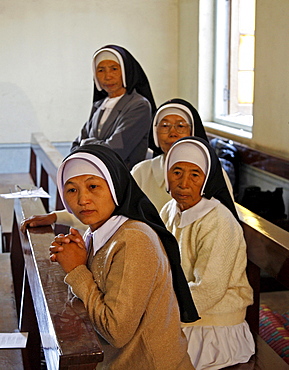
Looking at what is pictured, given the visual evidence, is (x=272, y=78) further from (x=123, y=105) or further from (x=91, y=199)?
(x=91, y=199)

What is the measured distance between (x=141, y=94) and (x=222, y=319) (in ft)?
7.24

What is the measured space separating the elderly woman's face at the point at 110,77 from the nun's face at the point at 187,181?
1.65 metres

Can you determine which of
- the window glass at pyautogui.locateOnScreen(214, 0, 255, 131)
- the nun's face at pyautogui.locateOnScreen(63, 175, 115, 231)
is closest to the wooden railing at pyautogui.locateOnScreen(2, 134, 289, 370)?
the nun's face at pyautogui.locateOnScreen(63, 175, 115, 231)

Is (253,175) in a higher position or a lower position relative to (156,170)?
lower

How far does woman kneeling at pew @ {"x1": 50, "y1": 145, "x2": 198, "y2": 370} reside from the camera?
5.95 ft

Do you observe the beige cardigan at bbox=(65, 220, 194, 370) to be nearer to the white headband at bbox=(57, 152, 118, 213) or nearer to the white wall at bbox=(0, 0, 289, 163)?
the white headband at bbox=(57, 152, 118, 213)

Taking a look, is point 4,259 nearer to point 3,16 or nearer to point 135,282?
point 135,282

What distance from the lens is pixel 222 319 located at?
8.44 ft

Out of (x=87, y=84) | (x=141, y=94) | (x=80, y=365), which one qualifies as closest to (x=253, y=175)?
(x=141, y=94)

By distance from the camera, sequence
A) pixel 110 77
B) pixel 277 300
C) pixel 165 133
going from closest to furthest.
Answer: pixel 165 133
pixel 110 77
pixel 277 300

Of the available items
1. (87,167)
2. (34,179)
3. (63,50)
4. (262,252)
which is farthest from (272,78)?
(87,167)

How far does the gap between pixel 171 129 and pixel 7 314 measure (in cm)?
134

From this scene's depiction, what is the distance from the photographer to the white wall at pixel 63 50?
7344mm

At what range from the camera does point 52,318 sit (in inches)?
63.5
